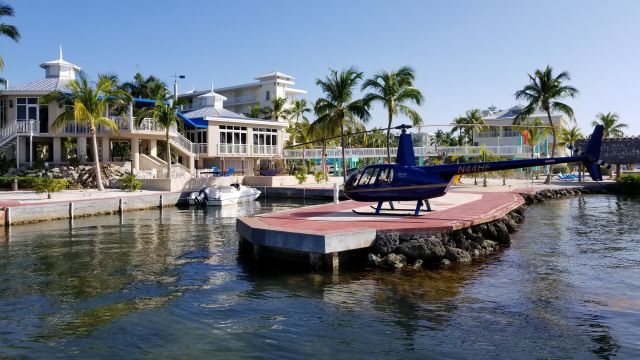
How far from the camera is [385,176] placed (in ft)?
64.4

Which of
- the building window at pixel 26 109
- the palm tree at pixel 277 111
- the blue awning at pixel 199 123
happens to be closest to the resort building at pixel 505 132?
the palm tree at pixel 277 111

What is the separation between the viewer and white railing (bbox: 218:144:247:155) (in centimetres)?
5156

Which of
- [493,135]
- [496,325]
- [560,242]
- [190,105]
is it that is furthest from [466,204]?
[190,105]

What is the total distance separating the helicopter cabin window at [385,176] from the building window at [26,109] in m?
34.3

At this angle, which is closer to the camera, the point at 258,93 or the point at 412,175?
the point at 412,175

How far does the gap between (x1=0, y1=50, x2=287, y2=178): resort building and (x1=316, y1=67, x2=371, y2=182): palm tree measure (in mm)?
9454

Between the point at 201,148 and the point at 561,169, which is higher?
the point at 201,148

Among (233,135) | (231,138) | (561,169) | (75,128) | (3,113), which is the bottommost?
(561,169)

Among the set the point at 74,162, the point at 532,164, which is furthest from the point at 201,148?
the point at 532,164

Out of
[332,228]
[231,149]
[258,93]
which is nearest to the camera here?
[332,228]

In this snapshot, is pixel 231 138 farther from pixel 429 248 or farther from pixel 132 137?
pixel 429 248

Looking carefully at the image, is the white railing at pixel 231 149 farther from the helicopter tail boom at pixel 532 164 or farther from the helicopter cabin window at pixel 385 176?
the helicopter tail boom at pixel 532 164

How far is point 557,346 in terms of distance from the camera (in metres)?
9.82

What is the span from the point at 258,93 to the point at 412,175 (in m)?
68.3
